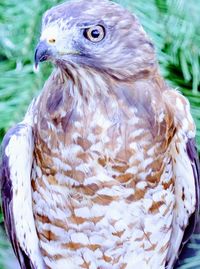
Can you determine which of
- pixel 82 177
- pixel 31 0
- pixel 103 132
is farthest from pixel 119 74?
pixel 31 0

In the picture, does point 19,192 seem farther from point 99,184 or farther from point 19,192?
point 99,184

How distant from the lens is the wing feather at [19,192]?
1517 millimetres

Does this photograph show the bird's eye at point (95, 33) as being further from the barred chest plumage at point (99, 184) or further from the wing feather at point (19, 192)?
the wing feather at point (19, 192)

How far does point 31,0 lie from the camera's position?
1.64 meters

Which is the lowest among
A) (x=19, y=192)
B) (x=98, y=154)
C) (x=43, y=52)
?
(x=19, y=192)

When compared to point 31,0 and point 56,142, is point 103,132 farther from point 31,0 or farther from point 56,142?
point 31,0

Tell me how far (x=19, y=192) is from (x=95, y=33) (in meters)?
0.40

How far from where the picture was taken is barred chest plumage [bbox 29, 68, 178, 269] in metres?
1.47

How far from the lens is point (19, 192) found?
5.16 ft

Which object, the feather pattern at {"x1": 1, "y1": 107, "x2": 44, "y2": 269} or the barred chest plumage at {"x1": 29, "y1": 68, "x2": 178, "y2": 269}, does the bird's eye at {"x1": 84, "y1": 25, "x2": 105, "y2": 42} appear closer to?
the barred chest plumage at {"x1": 29, "y1": 68, "x2": 178, "y2": 269}

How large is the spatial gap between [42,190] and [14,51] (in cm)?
29

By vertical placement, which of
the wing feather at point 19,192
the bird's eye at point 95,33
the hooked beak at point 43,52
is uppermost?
the bird's eye at point 95,33

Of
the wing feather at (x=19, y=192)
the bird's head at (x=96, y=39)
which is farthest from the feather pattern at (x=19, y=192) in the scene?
the bird's head at (x=96, y=39)

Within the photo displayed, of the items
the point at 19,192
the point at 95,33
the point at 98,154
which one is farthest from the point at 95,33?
Result: the point at 19,192
